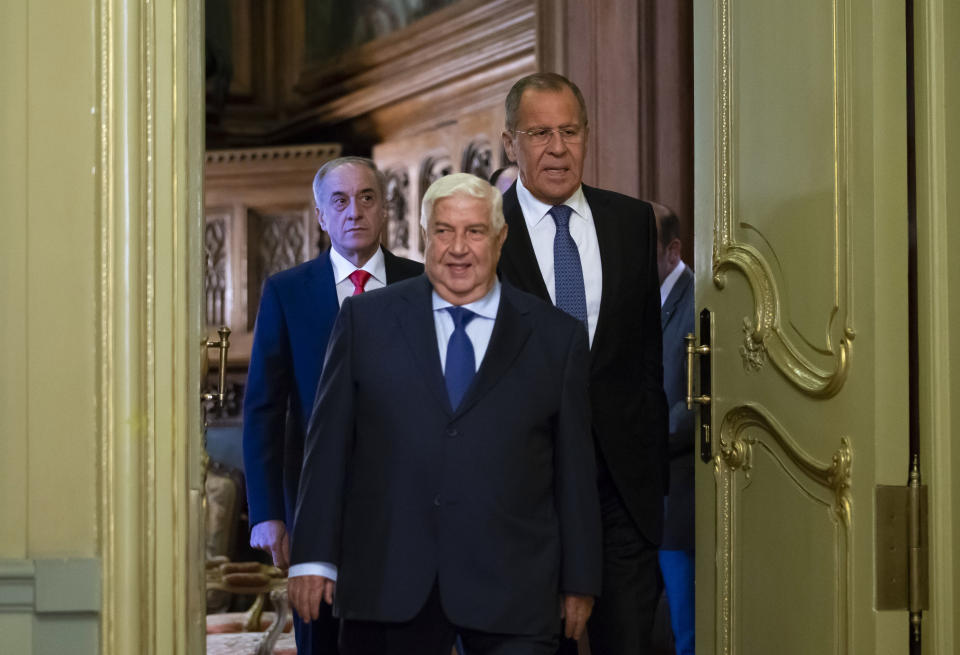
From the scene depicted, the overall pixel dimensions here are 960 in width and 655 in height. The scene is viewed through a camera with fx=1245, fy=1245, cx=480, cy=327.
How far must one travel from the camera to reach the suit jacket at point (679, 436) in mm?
4270

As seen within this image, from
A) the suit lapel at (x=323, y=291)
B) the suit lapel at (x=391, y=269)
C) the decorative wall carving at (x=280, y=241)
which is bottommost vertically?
the suit lapel at (x=323, y=291)

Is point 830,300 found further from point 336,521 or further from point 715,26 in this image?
point 336,521

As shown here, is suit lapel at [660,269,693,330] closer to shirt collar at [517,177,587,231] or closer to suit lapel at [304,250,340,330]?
shirt collar at [517,177,587,231]

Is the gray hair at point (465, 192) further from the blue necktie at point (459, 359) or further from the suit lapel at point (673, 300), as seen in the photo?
the suit lapel at point (673, 300)

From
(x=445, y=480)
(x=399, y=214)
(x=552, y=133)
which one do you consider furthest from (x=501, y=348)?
(x=399, y=214)

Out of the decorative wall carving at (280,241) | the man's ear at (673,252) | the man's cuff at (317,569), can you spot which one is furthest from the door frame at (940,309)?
the decorative wall carving at (280,241)

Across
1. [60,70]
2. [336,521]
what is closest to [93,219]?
[60,70]

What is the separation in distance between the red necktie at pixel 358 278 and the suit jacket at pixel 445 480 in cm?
85

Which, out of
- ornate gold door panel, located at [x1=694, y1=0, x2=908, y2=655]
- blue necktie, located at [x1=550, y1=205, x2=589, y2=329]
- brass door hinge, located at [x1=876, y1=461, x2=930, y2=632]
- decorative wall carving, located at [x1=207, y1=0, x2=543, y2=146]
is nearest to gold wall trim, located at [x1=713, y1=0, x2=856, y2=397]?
ornate gold door panel, located at [x1=694, y1=0, x2=908, y2=655]

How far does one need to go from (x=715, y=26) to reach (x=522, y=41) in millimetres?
2543

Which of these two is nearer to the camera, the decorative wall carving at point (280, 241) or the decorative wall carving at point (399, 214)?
the decorative wall carving at point (399, 214)

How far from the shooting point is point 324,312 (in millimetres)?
3635

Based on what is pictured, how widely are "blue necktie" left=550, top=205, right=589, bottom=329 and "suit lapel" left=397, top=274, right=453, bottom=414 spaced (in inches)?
21.6

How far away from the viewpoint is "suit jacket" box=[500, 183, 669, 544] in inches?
129
